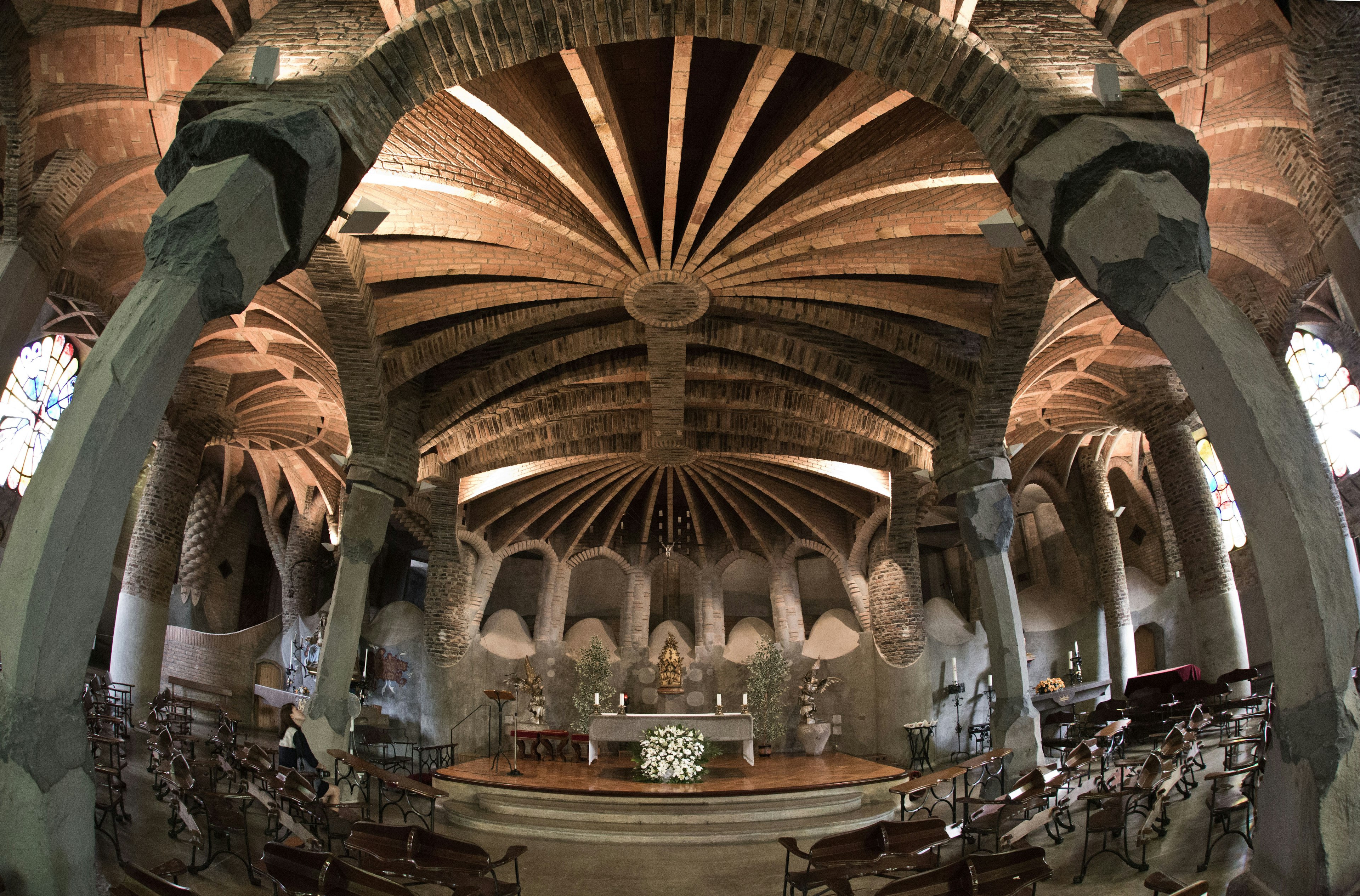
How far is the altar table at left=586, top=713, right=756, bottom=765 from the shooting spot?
1410 centimetres

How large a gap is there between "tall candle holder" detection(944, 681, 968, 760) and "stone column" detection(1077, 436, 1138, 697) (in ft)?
11.4

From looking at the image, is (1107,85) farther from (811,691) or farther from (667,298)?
(811,691)

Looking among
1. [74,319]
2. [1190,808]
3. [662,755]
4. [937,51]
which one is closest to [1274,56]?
[937,51]

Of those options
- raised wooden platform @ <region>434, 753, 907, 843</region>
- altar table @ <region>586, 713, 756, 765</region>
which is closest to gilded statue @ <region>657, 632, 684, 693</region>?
altar table @ <region>586, 713, 756, 765</region>

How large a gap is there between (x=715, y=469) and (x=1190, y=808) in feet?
39.0

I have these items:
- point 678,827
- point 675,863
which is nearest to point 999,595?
point 678,827

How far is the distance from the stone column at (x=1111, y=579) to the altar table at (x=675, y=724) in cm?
902

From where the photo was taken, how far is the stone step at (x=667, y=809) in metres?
10.3

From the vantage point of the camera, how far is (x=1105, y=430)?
19.0 metres

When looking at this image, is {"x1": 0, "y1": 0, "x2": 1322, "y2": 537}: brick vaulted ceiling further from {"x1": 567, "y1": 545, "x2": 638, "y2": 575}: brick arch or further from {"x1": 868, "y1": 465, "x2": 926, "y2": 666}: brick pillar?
{"x1": 567, "y1": 545, "x2": 638, "y2": 575}: brick arch

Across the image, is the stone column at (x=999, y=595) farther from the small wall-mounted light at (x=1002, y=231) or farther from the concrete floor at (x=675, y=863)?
the small wall-mounted light at (x=1002, y=231)

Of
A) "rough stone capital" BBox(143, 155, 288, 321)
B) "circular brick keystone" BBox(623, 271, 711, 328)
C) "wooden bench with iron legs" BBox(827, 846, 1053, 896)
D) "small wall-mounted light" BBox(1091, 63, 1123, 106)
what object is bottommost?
"wooden bench with iron legs" BBox(827, 846, 1053, 896)

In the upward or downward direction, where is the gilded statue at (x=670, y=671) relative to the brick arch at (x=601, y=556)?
downward

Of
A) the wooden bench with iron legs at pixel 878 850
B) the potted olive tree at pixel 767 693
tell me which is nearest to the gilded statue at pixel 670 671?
the potted olive tree at pixel 767 693
